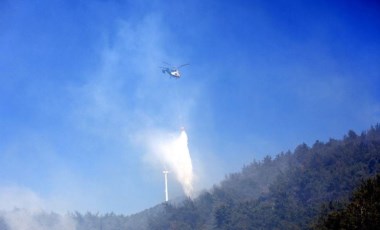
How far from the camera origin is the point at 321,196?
97312 millimetres

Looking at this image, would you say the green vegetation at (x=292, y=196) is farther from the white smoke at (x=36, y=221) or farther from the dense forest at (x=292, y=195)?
the white smoke at (x=36, y=221)

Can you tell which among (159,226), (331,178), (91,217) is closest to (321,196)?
(331,178)

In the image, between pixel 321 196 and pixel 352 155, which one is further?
pixel 352 155

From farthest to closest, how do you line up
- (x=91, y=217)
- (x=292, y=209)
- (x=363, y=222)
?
1. (x=91, y=217)
2. (x=292, y=209)
3. (x=363, y=222)

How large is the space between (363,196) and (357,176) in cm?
6340

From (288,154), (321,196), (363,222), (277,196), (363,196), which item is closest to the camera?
(363,222)

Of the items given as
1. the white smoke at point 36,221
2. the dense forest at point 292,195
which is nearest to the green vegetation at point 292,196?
the dense forest at point 292,195

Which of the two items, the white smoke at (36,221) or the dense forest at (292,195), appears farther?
the white smoke at (36,221)

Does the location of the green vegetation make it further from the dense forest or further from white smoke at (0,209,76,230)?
white smoke at (0,209,76,230)

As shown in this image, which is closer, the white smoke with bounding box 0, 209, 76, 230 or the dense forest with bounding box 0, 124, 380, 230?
the dense forest with bounding box 0, 124, 380, 230

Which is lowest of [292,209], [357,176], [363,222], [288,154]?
[363,222]

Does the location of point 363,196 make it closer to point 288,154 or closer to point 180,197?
point 288,154

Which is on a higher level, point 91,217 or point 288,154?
point 288,154

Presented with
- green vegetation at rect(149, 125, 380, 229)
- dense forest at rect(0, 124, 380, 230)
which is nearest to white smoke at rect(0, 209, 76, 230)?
dense forest at rect(0, 124, 380, 230)
